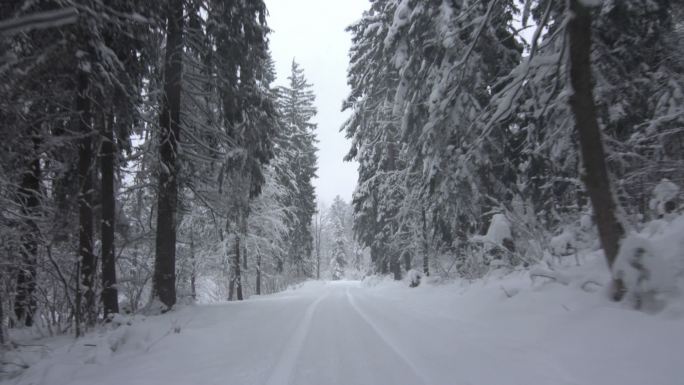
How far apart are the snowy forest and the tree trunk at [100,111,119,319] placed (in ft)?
0.13

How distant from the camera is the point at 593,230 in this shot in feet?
20.3

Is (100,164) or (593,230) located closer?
(593,230)

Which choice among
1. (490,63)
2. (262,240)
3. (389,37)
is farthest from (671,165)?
(262,240)

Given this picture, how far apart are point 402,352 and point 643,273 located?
289 cm

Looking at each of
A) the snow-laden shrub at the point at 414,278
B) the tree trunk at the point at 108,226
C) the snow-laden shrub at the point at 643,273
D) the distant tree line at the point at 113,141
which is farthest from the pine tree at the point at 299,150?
the snow-laden shrub at the point at 643,273

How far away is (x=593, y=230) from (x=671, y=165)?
5.03 ft

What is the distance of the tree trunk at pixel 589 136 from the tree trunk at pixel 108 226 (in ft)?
27.2

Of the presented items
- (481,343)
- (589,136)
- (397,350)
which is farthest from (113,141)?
(589,136)

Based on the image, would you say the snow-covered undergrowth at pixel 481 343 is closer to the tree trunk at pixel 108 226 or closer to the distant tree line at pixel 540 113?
the distant tree line at pixel 540 113

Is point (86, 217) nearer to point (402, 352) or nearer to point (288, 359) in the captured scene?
point (288, 359)

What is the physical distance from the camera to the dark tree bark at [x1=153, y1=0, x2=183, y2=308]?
8891 mm

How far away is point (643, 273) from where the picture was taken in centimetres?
395

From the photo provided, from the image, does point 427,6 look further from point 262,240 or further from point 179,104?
point 262,240

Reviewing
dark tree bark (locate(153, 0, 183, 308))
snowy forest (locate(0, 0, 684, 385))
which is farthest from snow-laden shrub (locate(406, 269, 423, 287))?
dark tree bark (locate(153, 0, 183, 308))
